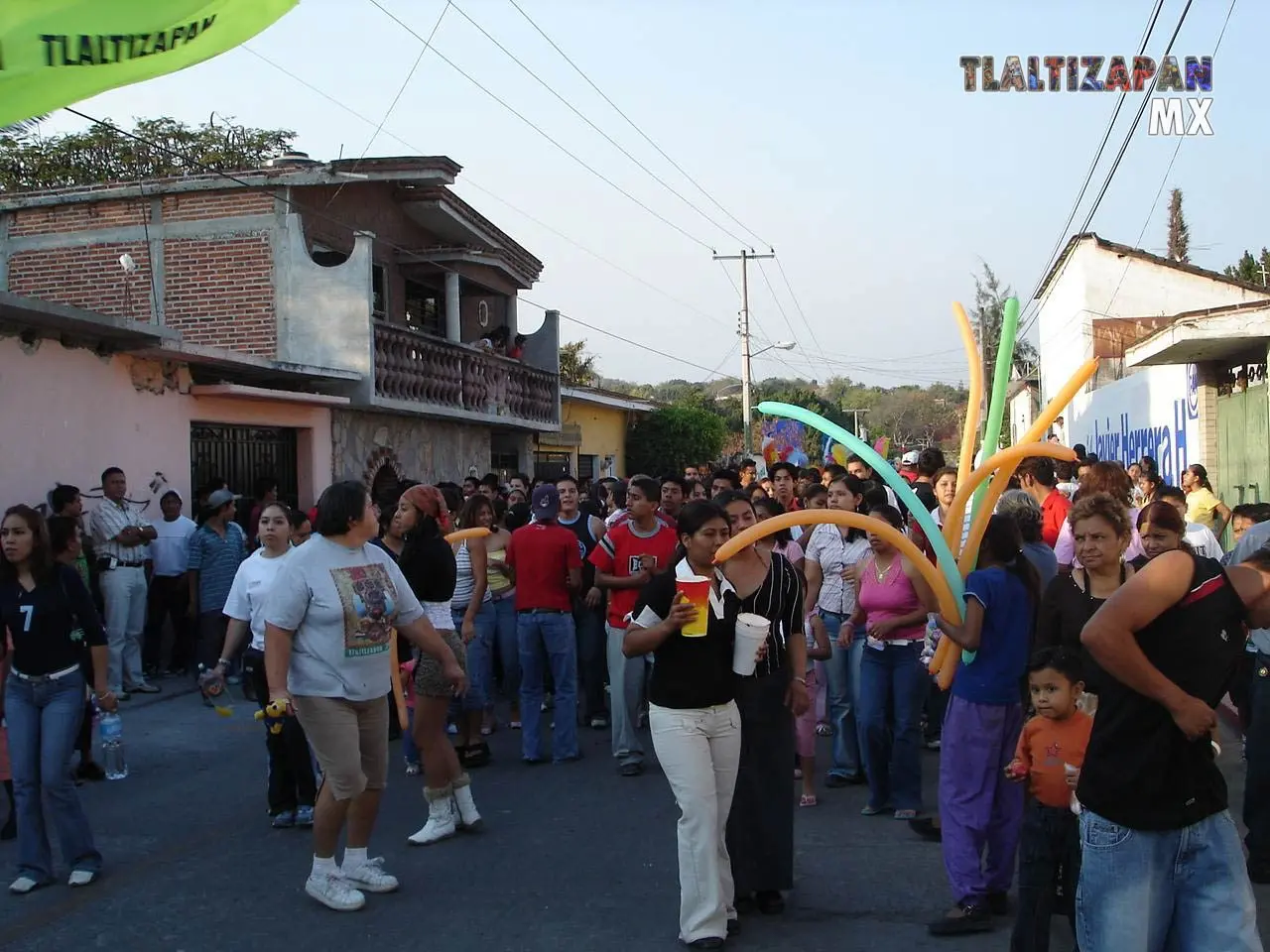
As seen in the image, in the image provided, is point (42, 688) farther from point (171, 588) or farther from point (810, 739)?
point (171, 588)

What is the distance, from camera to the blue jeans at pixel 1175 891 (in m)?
3.22

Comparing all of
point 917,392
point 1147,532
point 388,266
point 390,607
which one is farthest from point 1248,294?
point 917,392

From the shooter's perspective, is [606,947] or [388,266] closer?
[606,947]

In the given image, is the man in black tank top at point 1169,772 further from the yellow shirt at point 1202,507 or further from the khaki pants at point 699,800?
the yellow shirt at point 1202,507

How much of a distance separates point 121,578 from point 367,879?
620 centimetres

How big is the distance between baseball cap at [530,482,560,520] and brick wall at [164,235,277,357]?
29.9 feet

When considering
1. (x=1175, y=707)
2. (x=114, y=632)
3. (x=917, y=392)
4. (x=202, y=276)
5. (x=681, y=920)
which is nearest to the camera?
(x=1175, y=707)

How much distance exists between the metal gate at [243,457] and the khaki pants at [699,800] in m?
9.03

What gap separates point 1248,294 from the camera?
96.5ft

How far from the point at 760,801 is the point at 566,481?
4.71m

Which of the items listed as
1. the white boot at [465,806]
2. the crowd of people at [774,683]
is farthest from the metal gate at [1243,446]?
the white boot at [465,806]

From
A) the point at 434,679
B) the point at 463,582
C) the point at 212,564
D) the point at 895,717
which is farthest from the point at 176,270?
the point at 895,717

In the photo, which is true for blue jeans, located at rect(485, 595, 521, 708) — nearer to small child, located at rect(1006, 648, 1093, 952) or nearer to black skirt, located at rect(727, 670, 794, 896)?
black skirt, located at rect(727, 670, 794, 896)

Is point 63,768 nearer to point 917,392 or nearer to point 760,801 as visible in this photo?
point 760,801
